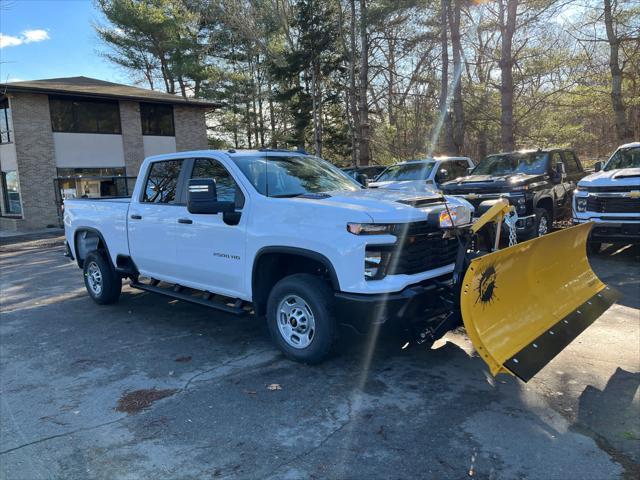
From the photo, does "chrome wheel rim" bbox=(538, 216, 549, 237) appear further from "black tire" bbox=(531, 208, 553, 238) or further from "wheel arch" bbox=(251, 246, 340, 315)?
"wheel arch" bbox=(251, 246, 340, 315)

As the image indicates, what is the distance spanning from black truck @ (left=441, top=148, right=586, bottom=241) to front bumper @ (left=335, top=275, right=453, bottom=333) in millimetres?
4981

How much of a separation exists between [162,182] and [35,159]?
18.6 metres

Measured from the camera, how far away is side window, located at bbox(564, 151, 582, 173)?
466 inches

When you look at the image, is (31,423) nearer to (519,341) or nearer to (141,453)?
(141,453)

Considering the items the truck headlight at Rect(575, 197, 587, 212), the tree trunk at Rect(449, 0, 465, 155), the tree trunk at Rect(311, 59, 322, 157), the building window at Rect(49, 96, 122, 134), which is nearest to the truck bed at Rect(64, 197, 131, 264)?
the truck headlight at Rect(575, 197, 587, 212)

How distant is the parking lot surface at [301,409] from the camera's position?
10.1 feet

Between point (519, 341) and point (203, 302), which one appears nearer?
point (519, 341)

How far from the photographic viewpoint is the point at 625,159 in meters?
9.56

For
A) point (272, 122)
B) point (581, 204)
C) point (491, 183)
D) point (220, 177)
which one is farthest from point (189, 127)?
point (220, 177)

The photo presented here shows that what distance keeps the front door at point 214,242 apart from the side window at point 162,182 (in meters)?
0.29

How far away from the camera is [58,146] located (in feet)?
71.7

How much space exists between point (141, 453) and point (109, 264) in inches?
166

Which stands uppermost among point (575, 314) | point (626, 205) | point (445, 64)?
point (445, 64)

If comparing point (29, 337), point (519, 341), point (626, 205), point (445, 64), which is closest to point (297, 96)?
point (445, 64)
